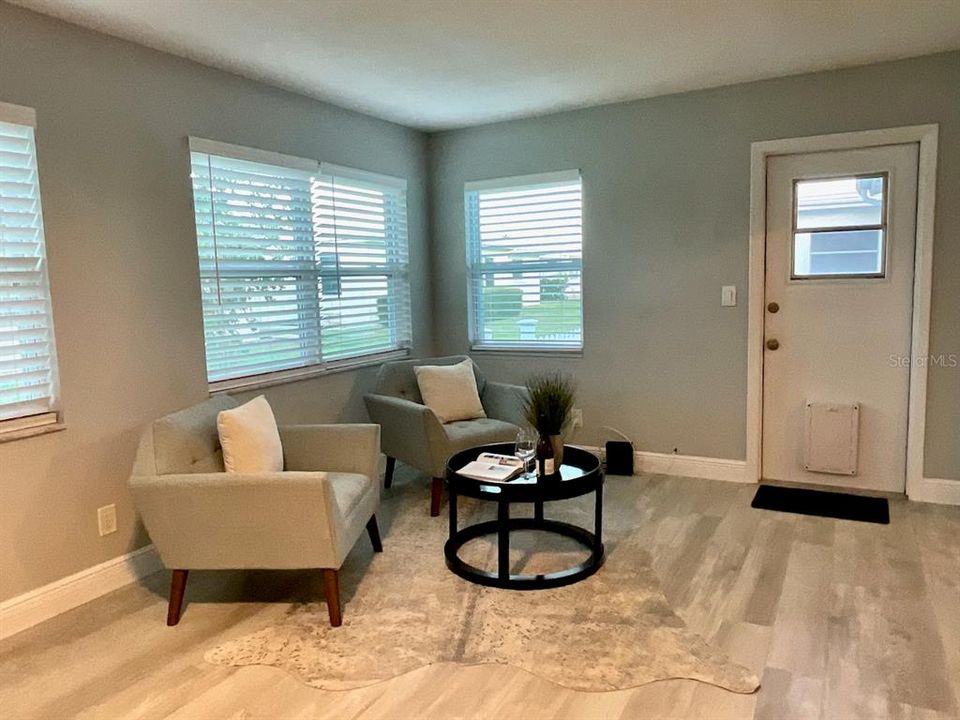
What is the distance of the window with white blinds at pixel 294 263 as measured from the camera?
11.2 ft

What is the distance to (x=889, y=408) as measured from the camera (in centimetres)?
385

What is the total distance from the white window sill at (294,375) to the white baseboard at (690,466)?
5.70 feet

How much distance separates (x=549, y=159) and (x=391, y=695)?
3380mm

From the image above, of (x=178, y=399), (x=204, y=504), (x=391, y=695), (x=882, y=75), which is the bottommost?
(x=391, y=695)

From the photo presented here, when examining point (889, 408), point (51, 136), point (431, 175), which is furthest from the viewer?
point (431, 175)

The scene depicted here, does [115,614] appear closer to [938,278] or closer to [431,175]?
[431,175]

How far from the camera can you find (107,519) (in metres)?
2.94

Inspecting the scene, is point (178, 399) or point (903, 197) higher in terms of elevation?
point (903, 197)

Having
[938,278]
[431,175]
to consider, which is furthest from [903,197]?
[431,175]

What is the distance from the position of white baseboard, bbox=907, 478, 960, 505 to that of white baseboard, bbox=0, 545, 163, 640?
380cm

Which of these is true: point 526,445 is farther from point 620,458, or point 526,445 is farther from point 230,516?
point 620,458

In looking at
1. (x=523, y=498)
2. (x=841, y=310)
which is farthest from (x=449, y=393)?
(x=841, y=310)

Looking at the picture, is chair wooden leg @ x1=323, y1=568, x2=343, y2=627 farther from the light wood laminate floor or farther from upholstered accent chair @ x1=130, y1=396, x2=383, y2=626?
the light wood laminate floor

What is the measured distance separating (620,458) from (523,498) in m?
1.83
